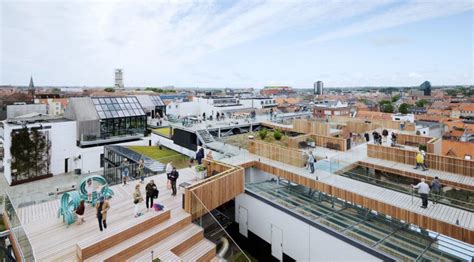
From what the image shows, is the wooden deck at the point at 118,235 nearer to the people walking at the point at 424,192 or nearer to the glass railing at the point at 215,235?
the glass railing at the point at 215,235

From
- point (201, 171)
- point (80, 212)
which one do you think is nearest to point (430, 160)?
point (201, 171)

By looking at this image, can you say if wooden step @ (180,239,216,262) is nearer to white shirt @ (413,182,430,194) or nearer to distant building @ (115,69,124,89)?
white shirt @ (413,182,430,194)

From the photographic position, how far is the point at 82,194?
10.9 metres

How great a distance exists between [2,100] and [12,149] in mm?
65540

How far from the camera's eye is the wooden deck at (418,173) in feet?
41.6

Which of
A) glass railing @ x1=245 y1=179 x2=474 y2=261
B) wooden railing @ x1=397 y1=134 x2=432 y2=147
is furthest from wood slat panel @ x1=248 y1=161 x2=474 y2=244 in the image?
wooden railing @ x1=397 y1=134 x2=432 y2=147

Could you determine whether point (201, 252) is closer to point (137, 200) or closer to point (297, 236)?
point (137, 200)

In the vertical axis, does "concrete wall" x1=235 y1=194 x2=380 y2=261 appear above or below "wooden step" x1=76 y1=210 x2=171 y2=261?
below

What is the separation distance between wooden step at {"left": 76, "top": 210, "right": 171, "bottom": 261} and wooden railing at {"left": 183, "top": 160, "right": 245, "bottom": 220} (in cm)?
97

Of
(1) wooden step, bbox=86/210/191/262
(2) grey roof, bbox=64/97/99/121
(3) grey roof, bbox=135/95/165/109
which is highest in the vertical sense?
(3) grey roof, bbox=135/95/165/109

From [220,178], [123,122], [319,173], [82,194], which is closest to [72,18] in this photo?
[123,122]

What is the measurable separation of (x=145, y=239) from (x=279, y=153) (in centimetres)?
1002

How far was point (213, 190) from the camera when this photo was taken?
11469 mm

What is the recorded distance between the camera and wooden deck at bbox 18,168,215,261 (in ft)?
25.6
